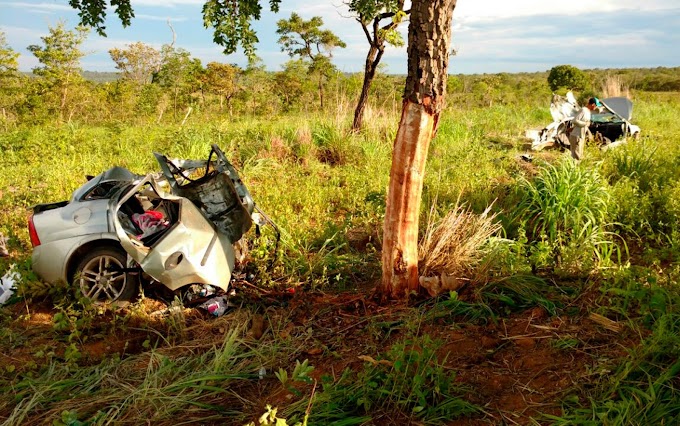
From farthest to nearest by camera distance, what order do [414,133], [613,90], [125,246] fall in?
[613,90] → [125,246] → [414,133]

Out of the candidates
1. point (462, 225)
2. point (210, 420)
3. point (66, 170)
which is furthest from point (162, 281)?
point (66, 170)

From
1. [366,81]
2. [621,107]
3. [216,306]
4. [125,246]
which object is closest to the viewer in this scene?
[125,246]

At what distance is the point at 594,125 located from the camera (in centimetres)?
1062

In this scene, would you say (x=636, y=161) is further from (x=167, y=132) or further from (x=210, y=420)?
(x=167, y=132)

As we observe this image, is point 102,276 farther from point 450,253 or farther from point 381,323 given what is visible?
point 450,253

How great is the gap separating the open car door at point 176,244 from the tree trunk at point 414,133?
1486mm

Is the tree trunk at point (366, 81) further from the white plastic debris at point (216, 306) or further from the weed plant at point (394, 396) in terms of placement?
the weed plant at point (394, 396)

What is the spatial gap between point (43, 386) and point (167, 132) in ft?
25.1

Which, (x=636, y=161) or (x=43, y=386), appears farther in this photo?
(x=636, y=161)

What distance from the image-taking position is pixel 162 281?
4.07 meters

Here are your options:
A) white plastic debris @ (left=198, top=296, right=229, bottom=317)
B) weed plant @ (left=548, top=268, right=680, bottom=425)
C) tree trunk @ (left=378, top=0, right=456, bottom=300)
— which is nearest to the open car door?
white plastic debris @ (left=198, top=296, right=229, bottom=317)

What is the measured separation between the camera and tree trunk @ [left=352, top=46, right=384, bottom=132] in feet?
32.3

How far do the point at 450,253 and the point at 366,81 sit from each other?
6404 millimetres

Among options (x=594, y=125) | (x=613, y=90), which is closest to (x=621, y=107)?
(x=594, y=125)
